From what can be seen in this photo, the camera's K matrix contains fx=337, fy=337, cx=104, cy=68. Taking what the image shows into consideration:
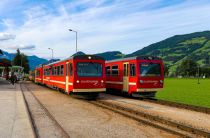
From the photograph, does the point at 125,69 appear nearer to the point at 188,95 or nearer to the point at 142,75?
the point at 142,75

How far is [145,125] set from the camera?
37.1 feet

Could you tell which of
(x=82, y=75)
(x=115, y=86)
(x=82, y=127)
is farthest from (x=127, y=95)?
(x=82, y=127)

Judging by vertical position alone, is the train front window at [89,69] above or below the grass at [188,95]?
above

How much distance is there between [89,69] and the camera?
21359mm

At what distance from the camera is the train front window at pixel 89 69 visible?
21.0 meters

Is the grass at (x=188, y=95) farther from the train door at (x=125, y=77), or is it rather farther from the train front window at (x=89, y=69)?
the train front window at (x=89, y=69)

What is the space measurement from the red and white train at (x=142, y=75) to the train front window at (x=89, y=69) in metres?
2.14

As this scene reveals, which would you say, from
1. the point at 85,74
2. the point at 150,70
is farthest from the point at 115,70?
the point at 85,74

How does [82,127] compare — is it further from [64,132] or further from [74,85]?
[74,85]

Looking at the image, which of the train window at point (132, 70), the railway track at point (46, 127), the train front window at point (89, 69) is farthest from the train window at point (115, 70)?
the railway track at point (46, 127)

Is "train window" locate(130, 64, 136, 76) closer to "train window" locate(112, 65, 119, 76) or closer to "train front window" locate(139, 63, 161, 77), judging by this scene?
"train front window" locate(139, 63, 161, 77)

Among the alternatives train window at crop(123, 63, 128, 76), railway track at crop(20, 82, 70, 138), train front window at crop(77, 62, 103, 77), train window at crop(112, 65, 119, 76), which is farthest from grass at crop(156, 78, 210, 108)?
railway track at crop(20, 82, 70, 138)

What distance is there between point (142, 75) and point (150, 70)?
0.73 m

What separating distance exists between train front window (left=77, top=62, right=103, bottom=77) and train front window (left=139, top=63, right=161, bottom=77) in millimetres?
2643
